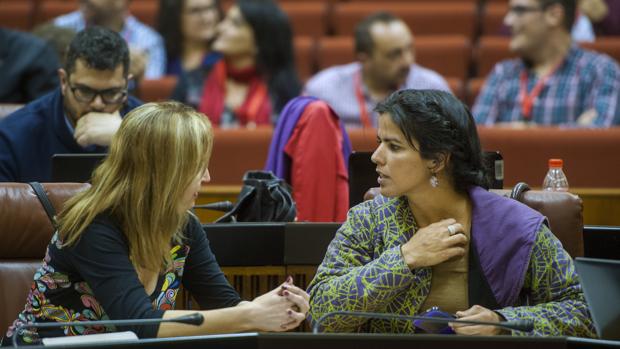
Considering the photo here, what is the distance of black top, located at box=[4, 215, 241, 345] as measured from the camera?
6.74ft

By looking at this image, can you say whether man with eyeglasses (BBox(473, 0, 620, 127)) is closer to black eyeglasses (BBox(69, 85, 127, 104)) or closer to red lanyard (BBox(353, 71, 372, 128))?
red lanyard (BBox(353, 71, 372, 128))

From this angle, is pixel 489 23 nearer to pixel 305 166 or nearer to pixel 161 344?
pixel 305 166

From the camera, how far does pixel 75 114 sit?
129 inches

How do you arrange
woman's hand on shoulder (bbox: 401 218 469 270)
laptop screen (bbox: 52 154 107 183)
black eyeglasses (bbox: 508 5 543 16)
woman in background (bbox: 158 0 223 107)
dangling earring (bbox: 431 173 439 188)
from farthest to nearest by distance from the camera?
woman in background (bbox: 158 0 223 107) < black eyeglasses (bbox: 508 5 543 16) < laptop screen (bbox: 52 154 107 183) < dangling earring (bbox: 431 173 439 188) < woman's hand on shoulder (bbox: 401 218 469 270)

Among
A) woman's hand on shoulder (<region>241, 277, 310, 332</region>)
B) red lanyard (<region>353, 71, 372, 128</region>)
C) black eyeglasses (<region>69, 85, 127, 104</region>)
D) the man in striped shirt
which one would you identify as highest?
the man in striped shirt

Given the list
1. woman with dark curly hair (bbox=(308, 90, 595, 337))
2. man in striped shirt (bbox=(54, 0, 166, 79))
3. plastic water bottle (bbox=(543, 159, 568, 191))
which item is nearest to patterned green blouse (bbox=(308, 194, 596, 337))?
woman with dark curly hair (bbox=(308, 90, 595, 337))

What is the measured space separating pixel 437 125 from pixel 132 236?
661 mm

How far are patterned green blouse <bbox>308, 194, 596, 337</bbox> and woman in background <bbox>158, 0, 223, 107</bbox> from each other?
282 centimetres

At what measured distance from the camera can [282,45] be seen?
15.1 feet

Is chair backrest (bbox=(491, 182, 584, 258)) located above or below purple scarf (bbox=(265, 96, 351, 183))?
below

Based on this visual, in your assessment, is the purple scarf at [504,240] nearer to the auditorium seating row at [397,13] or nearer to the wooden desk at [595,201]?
the wooden desk at [595,201]

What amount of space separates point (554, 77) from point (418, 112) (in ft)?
8.39

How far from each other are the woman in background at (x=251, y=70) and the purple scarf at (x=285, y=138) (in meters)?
1.17

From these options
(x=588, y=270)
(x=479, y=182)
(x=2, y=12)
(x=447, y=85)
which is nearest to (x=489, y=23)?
(x=447, y=85)
